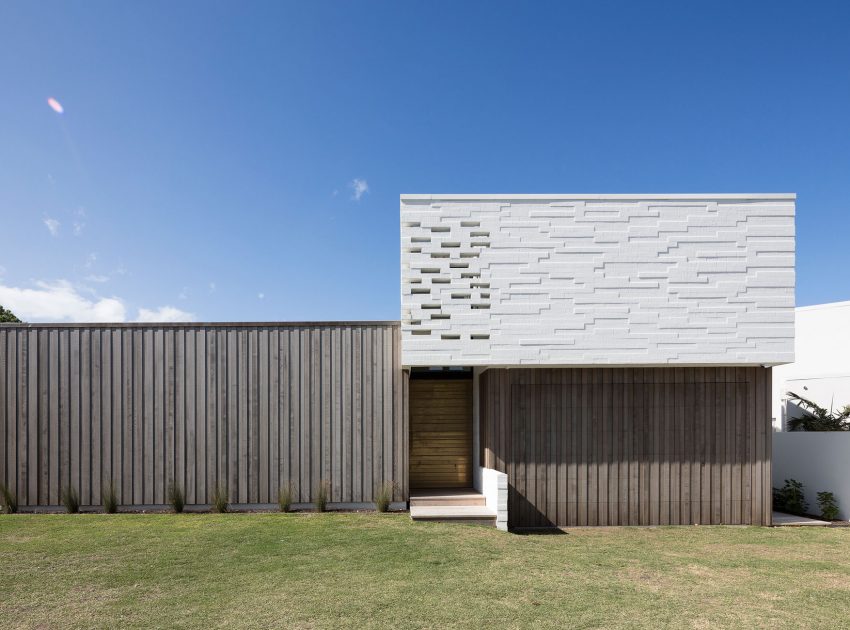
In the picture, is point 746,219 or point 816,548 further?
point 746,219

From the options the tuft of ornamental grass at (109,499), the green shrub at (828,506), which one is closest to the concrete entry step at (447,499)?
the tuft of ornamental grass at (109,499)

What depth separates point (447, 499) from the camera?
9.31 meters

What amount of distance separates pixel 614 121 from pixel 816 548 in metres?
9.33

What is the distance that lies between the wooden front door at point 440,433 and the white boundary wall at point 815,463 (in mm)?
6462

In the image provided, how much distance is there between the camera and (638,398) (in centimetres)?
911

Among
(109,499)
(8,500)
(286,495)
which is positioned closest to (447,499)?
(286,495)

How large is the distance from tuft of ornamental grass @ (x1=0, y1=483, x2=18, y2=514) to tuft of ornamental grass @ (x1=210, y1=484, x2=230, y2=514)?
3511 mm

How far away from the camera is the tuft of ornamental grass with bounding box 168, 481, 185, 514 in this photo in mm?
9180

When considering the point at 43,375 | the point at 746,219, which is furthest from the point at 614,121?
the point at 43,375

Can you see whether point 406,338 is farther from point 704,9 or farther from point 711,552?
point 704,9

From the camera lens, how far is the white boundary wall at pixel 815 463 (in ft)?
30.6

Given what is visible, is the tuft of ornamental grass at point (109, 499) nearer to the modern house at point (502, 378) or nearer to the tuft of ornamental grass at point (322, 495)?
the modern house at point (502, 378)

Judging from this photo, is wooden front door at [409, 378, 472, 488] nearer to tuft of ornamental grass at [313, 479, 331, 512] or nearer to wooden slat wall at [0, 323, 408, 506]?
wooden slat wall at [0, 323, 408, 506]

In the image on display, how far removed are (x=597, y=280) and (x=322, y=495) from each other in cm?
619
